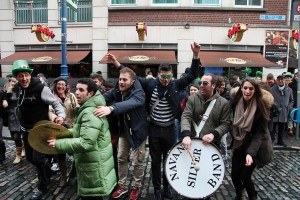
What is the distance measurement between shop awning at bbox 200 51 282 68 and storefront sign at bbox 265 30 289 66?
0.37 meters

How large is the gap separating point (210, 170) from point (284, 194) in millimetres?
1958

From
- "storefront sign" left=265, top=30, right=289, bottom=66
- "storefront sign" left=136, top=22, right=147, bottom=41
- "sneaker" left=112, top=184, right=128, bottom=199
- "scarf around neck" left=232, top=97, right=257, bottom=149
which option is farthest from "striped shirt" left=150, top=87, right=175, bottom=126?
"storefront sign" left=265, top=30, right=289, bottom=66

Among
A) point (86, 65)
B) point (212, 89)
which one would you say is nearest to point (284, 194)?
point (212, 89)

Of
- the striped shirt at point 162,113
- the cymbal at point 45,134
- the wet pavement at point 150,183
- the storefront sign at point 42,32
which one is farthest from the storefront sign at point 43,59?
the cymbal at point 45,134

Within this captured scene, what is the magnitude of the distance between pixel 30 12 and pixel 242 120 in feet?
43.2

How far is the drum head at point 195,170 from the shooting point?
3.10m

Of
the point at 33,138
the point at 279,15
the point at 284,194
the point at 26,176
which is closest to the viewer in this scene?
the point at 33,138

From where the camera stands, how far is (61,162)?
177 inches

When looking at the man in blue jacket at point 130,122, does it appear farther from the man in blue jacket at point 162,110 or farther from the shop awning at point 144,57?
the shop awning at point 144,57

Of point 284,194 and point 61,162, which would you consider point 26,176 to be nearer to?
point 61,162

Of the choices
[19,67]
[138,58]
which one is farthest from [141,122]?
[138,58]

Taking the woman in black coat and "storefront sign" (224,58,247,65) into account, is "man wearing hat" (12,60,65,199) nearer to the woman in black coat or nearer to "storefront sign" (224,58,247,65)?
the woman in black coat

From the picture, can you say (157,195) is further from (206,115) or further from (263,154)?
(263,154)

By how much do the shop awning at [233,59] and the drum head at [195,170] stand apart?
870 cm
